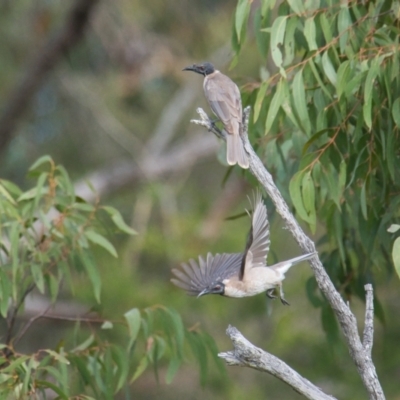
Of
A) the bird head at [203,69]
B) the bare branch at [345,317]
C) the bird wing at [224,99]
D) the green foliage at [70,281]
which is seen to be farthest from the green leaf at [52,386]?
the bird head at [203,69]

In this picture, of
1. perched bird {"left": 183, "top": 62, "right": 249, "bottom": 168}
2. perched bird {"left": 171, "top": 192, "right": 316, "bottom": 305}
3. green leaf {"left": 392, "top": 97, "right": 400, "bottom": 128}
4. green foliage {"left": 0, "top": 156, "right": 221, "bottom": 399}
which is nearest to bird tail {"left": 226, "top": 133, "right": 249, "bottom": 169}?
perched bird {"left": 183, "top": 62, "right": 249, "bottom": 168}

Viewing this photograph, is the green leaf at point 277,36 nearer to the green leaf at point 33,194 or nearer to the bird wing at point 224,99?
the bird wing at point 224,99

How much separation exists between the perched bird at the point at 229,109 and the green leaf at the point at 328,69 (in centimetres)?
42

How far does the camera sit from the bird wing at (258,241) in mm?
3357

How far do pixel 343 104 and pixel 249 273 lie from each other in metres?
0.80

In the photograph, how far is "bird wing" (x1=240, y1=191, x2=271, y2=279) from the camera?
11.0 feet

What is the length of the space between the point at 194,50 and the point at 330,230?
28.0ft

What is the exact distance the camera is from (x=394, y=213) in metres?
3.76

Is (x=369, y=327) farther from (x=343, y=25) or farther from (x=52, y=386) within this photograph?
(x=343, y=25)

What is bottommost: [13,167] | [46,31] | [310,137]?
[310,137]

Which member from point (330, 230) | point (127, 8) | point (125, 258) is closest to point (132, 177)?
point (125, 258)

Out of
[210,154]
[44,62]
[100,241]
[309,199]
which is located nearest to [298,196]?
[309,199]

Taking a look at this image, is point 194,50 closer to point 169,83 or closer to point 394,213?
point 169,83

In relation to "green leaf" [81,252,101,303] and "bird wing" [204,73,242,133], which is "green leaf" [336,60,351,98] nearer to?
"bird wing" [204,73,242,133]
